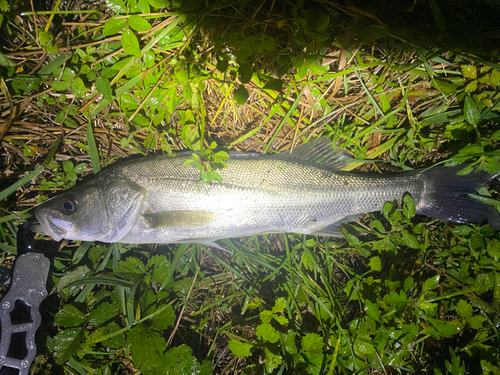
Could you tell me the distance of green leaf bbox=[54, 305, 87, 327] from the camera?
2.41m

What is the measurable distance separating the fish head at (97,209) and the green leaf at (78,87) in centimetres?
82

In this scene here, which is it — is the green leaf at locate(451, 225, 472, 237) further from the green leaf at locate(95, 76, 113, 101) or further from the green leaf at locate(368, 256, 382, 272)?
the green leaf at locate(95, 76, 113, 101)

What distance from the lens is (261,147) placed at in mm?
2654

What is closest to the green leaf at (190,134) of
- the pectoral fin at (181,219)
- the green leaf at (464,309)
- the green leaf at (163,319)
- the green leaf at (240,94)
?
the green leaf at (240,94)

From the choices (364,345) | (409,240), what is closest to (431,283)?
(409,240)

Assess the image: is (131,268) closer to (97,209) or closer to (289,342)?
(97,209)

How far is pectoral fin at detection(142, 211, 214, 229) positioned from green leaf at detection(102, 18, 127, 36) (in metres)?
1.62

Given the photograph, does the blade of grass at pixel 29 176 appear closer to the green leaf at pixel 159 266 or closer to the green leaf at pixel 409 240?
the green leaf at pixel 159 266

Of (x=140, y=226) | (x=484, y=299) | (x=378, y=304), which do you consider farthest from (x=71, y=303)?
(x=484, y=299)

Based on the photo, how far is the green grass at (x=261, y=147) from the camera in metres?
2.21

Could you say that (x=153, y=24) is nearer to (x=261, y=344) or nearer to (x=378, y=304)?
(x=261, y=344)

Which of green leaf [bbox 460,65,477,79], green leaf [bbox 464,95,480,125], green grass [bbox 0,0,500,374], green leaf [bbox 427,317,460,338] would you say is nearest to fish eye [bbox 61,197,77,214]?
green grass [bbox 0,0,500,374]

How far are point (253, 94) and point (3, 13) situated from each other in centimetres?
225

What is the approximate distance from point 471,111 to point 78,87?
3546 mm
